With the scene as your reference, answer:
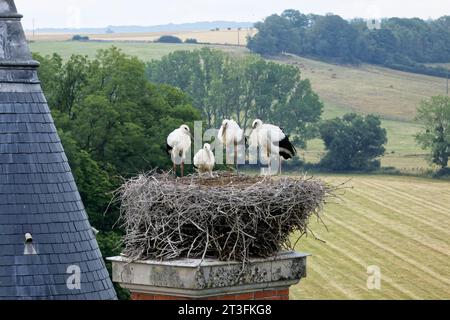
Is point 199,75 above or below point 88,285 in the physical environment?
below

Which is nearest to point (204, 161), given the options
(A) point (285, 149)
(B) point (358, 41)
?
(A) point (285, 149)

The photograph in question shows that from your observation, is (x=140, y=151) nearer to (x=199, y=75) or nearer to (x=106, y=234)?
(x=106, y=234)

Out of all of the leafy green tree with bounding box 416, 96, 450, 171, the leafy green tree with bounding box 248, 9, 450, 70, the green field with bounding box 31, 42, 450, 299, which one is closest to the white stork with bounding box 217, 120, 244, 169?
the green field with bounding box 31, 42, 450, 299

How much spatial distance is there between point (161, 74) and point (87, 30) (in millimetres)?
58295

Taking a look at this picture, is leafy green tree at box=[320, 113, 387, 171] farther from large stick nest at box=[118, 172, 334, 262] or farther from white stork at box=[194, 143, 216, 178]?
large stick nest at box=[118, 172, 334, 262]

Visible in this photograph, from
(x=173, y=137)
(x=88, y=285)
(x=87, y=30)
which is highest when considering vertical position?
(x=173, y=137)

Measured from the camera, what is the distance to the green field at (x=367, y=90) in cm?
10131

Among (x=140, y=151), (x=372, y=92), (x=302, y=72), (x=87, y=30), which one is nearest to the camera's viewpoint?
(x=140, y=151)

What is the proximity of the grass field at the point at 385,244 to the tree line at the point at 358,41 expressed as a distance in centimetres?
5673

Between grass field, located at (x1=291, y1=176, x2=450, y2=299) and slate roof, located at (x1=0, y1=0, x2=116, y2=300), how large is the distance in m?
38.6

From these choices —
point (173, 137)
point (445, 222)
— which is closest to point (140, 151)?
point (445, 222)

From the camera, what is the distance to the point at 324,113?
112 metres

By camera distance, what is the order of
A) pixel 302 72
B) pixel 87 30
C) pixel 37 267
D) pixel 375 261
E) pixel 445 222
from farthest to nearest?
pixel 87 30 < pixel 302 72 < pixel 445 222 < pixel 375 261 < pixel 37 267

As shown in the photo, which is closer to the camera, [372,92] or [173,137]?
[173,137]
